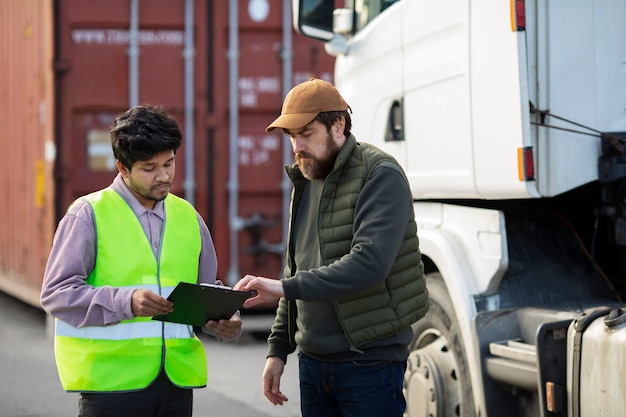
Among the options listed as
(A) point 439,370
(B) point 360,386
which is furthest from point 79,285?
(A) point 439,370

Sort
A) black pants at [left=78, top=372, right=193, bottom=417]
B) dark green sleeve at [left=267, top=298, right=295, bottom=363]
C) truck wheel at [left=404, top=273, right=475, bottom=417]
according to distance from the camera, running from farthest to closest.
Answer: truck wheel at [left=404, top=273, right=475, bottom=417]
dark green sleeve at [left=267, top=298, right=295, bottom=363]
black pants at [left=78, top=372, right=193, bottom=417]

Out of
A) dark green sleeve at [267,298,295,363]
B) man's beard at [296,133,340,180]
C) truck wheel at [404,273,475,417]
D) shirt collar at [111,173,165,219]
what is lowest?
truck wheel at [404,273,475,417]

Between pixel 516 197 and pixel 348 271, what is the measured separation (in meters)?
1.20

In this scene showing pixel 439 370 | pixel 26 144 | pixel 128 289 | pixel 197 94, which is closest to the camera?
pixel 128 289

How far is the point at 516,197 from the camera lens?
420 cm

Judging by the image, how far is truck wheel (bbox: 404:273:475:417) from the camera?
15.0 feet

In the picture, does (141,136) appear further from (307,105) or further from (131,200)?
(307,105)

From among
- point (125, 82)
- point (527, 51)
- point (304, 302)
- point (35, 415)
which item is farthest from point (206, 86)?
point (304, 302)

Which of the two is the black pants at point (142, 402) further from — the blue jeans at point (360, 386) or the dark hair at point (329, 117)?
the dark hair at point (329, 117)

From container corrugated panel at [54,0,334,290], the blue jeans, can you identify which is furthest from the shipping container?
the blue jeans

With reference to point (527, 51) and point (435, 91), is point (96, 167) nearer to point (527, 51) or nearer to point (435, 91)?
point (435, 91)

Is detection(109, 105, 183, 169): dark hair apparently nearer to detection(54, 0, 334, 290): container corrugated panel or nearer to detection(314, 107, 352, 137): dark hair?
detection(314, 107, 352, 137): dark hair

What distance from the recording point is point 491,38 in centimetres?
429

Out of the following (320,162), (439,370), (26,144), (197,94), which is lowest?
(439,370)
